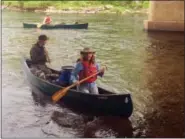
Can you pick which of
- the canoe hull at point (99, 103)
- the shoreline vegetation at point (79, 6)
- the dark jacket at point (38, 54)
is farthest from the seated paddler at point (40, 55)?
the shoreline vegetation at point (79, 6)

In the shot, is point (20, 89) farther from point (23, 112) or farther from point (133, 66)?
point (133, 66)

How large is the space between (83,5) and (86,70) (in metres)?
42.2

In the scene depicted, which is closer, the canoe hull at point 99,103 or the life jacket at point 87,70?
the canoe hull at point 99,103

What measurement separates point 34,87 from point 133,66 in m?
5.99

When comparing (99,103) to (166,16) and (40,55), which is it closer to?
(40,55)

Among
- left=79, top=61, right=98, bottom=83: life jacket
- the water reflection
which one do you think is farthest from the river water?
left=79, top=61, right=98, bottom=83: life jacket

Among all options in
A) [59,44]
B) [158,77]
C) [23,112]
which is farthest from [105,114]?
[59,44]

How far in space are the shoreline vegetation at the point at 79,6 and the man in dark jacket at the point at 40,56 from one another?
119ft

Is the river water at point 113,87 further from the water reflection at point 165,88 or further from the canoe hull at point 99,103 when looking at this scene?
the canoe hull at point 99,103

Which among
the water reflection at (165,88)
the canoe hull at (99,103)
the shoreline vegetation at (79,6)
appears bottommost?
the shoreline vegetation at (79,6)

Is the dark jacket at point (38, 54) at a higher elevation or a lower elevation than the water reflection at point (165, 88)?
higher

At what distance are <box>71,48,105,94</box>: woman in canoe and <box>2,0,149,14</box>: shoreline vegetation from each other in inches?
1533

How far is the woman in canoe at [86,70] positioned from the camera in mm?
10008

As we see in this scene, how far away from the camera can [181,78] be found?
15.3m
